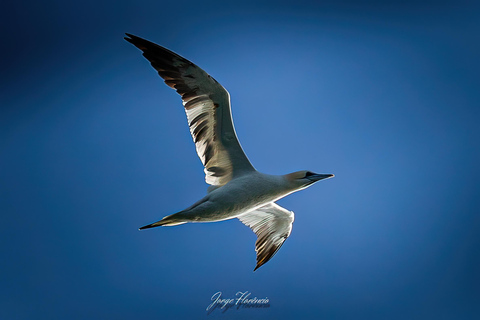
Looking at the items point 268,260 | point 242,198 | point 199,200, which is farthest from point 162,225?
point 268,260

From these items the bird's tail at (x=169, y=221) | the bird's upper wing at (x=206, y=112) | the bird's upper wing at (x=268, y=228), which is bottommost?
the bird's upper wing at (x=268, y=228)

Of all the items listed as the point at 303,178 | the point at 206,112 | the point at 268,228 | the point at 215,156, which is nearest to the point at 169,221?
the point at 215,156

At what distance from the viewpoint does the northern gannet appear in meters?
5.46

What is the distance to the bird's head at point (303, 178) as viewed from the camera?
18.7ft

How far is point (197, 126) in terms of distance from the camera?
575 cm

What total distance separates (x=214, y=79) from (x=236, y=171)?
1.34 meters

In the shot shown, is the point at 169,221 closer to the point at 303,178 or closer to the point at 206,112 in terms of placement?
the point at 206,112

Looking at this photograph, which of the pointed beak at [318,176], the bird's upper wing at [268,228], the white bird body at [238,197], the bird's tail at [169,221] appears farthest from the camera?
the bird's upper wing at [268,228]

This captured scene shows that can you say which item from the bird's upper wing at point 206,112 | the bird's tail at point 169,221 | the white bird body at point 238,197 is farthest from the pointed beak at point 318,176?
the bird's tail at point 169,221

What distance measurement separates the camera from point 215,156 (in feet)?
19.7

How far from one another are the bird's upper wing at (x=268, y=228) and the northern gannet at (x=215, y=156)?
100 centimetres

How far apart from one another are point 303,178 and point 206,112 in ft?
5.27

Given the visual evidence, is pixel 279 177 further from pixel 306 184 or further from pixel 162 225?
pixel 162 225

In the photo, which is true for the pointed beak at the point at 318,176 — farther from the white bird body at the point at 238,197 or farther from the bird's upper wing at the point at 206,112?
the bird's upper wing at the point at 206,112
